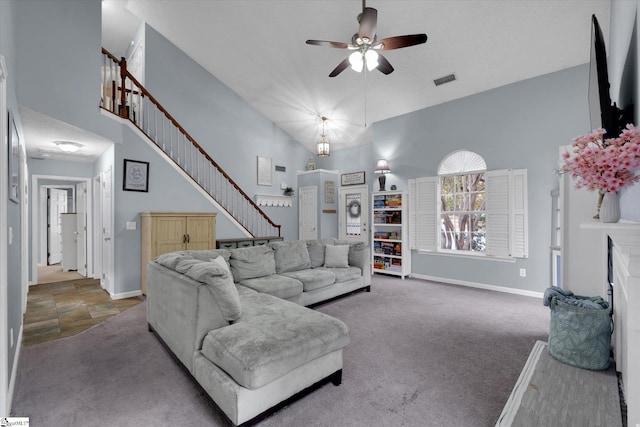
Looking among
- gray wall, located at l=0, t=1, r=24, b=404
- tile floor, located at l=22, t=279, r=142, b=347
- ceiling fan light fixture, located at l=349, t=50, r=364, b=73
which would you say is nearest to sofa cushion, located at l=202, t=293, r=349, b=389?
gray wall, located at l=0, t=1, r=24, b=404

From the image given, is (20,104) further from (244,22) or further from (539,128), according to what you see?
(539,128)

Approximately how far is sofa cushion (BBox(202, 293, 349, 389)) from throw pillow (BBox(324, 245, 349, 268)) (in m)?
2.11

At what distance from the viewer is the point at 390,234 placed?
6.16 metres

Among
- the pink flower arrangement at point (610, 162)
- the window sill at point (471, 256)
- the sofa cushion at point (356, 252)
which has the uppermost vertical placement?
the pink flower arrangement at point (610, 162)

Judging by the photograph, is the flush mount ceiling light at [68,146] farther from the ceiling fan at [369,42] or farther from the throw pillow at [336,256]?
the throw pillow at [336,256]

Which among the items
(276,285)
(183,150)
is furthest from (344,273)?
(183,150)

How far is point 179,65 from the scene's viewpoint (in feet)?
19.9

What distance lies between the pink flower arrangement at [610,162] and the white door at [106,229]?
548 cm

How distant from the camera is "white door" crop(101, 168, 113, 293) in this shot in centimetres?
460

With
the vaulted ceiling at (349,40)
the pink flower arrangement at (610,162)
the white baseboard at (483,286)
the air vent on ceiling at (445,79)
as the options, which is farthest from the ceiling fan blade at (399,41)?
the white baseboard at (483,286)

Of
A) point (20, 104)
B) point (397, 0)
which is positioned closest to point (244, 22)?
point (397, 0)

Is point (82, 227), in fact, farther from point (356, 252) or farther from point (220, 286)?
point (220, 286)

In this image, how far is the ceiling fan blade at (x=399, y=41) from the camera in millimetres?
2865

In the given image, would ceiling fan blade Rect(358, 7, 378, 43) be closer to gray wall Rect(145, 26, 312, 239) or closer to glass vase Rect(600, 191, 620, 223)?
glass vase Rect(600, 191, 620, 223)
